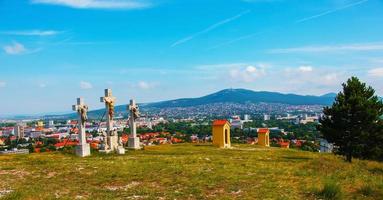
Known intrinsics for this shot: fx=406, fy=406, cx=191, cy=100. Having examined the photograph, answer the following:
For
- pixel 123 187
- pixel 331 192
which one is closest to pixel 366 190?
pixel 331 192

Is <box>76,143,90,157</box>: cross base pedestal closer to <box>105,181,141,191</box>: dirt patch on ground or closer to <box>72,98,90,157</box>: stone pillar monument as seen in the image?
<box>72,98,90,157</box>: stone pillar monument

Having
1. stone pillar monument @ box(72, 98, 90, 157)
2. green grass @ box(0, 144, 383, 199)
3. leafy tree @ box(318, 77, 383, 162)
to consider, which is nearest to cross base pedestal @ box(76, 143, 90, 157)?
stone pillar monument @ box(72, 98, 90, 157)

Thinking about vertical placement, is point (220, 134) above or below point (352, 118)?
below

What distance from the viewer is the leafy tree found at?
25766 mm

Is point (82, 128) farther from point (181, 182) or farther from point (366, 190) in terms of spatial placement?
point (366, 190)

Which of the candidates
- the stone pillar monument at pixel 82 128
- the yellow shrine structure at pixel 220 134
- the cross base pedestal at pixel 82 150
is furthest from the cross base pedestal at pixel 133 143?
the yellow shrine structure at pixel 220 134

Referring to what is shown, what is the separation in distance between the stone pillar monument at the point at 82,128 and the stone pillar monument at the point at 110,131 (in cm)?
200

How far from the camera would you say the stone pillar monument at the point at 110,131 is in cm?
2899

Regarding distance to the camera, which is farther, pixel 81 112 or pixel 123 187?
pixel 81 112

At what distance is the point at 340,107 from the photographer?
2567 cm

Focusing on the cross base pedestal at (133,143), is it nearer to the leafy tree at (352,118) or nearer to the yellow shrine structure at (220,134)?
the yellow shrine structure at (220,134)

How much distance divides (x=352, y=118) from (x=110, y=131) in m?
16.9

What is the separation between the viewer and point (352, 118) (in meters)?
25.9

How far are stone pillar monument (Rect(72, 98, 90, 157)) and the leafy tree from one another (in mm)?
15647
